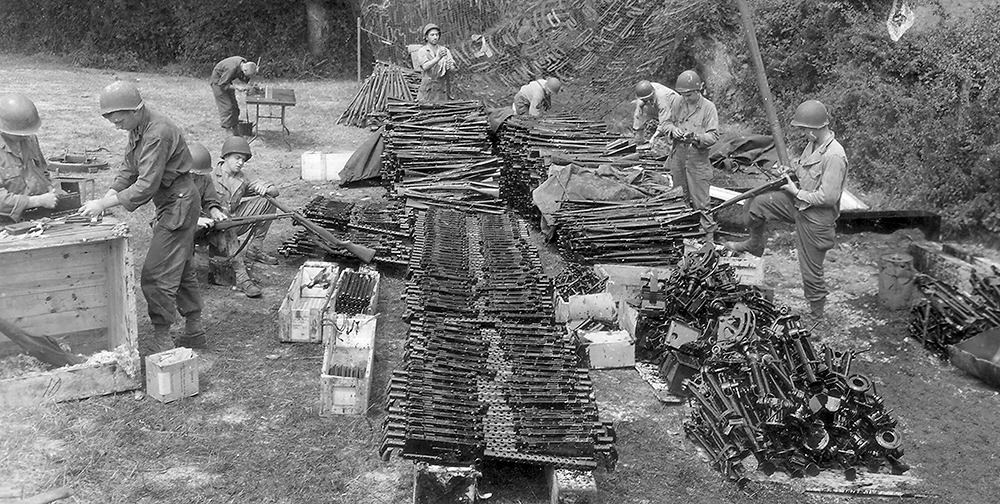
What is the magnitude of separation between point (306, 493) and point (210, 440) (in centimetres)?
108

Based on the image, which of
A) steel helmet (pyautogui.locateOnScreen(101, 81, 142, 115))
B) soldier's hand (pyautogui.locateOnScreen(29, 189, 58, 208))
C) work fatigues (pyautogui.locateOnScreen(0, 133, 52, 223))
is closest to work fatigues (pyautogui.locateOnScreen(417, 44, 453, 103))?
work fatigues (pyautogui.locateOnScreen(0, 133, 52, 223))

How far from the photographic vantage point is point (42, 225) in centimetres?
702

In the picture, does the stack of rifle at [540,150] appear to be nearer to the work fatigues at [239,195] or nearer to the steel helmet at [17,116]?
the work fatigues at [239,195]

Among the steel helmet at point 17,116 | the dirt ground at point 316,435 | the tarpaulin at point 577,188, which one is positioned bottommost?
the dirt ground at point 316,435

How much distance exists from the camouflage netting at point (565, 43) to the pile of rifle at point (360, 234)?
7.54m

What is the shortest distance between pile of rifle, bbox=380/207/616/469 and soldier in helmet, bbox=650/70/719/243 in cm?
347

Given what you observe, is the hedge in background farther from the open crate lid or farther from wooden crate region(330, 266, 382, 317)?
the open crate lid

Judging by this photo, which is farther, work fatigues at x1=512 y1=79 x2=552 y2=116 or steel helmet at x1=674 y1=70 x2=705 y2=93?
work fatigues at x1=512 y1=79 x2=552 y2=116

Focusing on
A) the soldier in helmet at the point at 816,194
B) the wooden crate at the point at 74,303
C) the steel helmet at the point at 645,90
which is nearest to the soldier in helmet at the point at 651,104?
the steel helmet at the point at 645,90

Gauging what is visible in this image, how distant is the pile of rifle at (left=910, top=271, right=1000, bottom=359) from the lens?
8.70m

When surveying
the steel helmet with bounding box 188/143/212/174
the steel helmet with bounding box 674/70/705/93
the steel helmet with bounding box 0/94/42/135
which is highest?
the steel helmet with bounding box 674/70/705/93

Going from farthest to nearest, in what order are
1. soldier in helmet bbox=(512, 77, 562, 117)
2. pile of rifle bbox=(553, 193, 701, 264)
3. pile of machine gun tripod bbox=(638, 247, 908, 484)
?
1. soldier in helmet bbox=(512, 77, 562, 117)
2. pile of rifle bbox=(553, 193, 701, 264)
3. pile of machine gun tripod bbox=(638, 247, 908, 484)

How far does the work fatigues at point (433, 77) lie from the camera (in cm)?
1591

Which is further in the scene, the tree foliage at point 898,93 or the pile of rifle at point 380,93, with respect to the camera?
the pile of rifle at point 380,93
